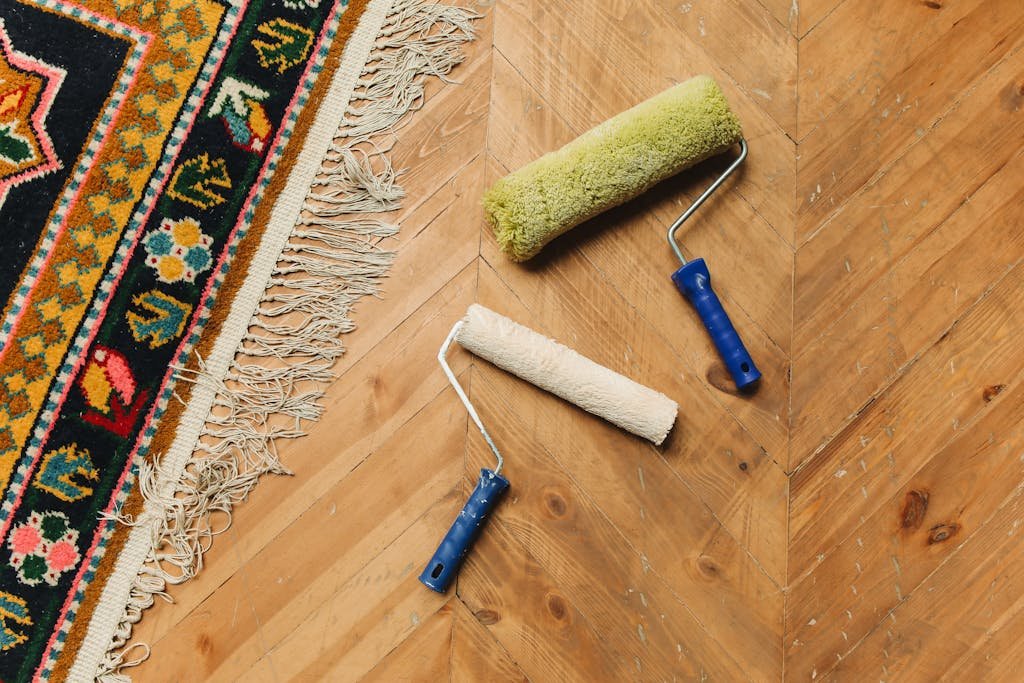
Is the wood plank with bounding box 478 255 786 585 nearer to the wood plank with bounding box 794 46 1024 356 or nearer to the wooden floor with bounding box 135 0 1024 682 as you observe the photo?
the wooden floor with bounding box 135 0 1024 682

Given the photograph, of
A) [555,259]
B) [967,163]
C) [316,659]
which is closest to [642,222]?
[555,259]

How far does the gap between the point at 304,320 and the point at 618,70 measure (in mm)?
470

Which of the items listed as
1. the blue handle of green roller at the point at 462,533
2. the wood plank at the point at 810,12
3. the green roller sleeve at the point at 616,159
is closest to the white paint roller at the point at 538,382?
the blue handle of green roller at the point at 462,533

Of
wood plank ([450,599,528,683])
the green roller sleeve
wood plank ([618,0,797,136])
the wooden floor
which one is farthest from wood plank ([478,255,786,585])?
wood plank ([618,0,797,136])

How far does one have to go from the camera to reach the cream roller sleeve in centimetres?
83

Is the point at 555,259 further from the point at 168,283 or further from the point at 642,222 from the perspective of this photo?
the point at 168,283

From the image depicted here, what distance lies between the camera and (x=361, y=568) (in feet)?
2.83

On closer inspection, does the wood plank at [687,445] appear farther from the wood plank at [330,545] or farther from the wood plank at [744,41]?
the wood plank at [744,41]

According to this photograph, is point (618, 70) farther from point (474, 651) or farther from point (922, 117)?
point (474, 651)

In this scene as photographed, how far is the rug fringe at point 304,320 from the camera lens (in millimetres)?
868

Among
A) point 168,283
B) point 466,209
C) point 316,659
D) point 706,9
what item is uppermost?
point 706,9

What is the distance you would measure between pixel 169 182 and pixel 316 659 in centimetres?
58

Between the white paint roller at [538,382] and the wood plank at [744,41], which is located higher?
the wood plank at [744,41]

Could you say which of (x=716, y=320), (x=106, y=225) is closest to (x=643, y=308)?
(x=716, y=320)
